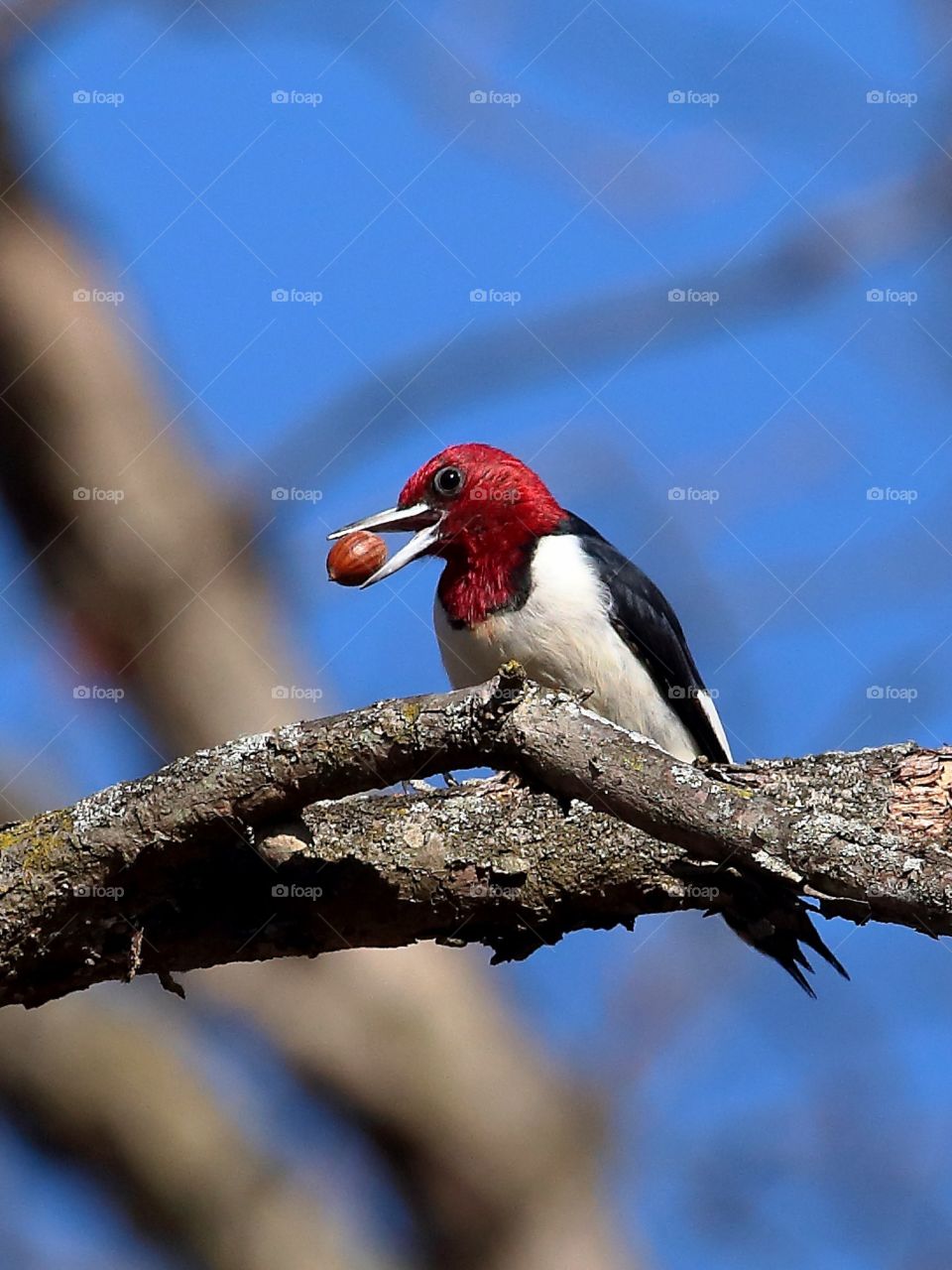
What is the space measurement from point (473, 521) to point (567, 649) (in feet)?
1.84

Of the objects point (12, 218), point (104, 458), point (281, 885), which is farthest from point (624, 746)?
point (12, 218)

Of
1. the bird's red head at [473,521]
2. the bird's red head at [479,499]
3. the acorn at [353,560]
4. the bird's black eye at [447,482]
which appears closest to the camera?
the acorn at [353,560]

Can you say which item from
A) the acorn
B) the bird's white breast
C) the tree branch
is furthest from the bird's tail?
the acorn

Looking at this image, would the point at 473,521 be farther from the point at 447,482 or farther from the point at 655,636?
the point at 655,636

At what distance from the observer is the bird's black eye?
4637mm

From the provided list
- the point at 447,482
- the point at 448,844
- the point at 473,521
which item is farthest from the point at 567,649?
the point at 448,844

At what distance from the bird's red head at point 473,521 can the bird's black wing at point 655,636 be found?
0.62 feet

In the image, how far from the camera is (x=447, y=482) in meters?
4.66

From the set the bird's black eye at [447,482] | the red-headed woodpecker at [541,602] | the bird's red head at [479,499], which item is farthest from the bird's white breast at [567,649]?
the bird's black eye at [447,482]

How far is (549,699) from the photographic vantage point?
2.39 meters

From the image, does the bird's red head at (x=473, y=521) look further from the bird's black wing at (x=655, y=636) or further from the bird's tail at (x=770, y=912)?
the bird's tail at (x=770, y=912)

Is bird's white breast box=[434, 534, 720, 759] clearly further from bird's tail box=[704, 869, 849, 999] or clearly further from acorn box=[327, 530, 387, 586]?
bird's tail box=[704, 869, 849, 999]

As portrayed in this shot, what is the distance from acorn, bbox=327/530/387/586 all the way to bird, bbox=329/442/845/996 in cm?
3

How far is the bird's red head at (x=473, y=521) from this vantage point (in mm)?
4340
